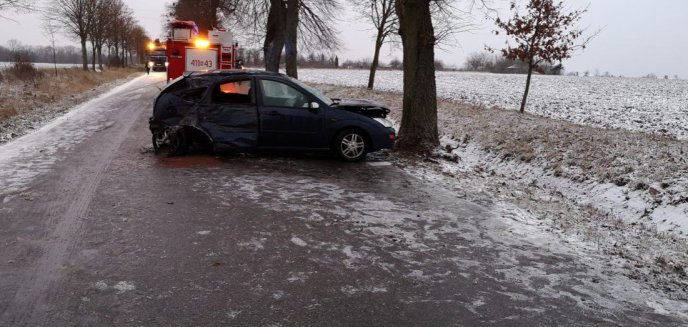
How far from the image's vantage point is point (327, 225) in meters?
5.61

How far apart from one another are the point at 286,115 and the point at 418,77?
3.34 metres

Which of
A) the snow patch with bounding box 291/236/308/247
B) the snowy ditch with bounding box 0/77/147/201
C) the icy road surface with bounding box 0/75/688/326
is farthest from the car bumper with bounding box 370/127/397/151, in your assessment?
the snowy ditch with bounding box 0/77/147/201

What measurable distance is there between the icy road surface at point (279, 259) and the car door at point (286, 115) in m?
1.54

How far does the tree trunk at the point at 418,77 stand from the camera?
A: 1074cm

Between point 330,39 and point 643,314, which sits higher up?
point 330,39

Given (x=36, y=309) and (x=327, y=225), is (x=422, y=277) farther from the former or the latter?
(x=36, y=309)

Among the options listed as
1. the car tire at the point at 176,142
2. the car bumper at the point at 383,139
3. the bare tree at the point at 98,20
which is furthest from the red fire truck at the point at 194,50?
the bare tree at the point at 98,20

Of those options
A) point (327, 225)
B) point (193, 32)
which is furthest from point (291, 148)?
point (193, 32)

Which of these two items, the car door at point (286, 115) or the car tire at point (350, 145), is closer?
the car door at point (286, 115)

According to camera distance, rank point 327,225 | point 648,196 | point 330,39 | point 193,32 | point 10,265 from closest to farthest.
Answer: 1. point 10,265
2. point 327,225
3. point 648,196
4. point 193,32
5. point 330,39

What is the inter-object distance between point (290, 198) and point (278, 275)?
250 cm

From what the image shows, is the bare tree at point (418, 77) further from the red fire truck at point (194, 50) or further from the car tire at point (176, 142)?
the red fire truck at point (194, 50)

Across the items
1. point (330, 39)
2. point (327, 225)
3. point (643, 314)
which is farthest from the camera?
point (330, 39)

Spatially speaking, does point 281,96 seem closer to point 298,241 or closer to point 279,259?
point 298,241
